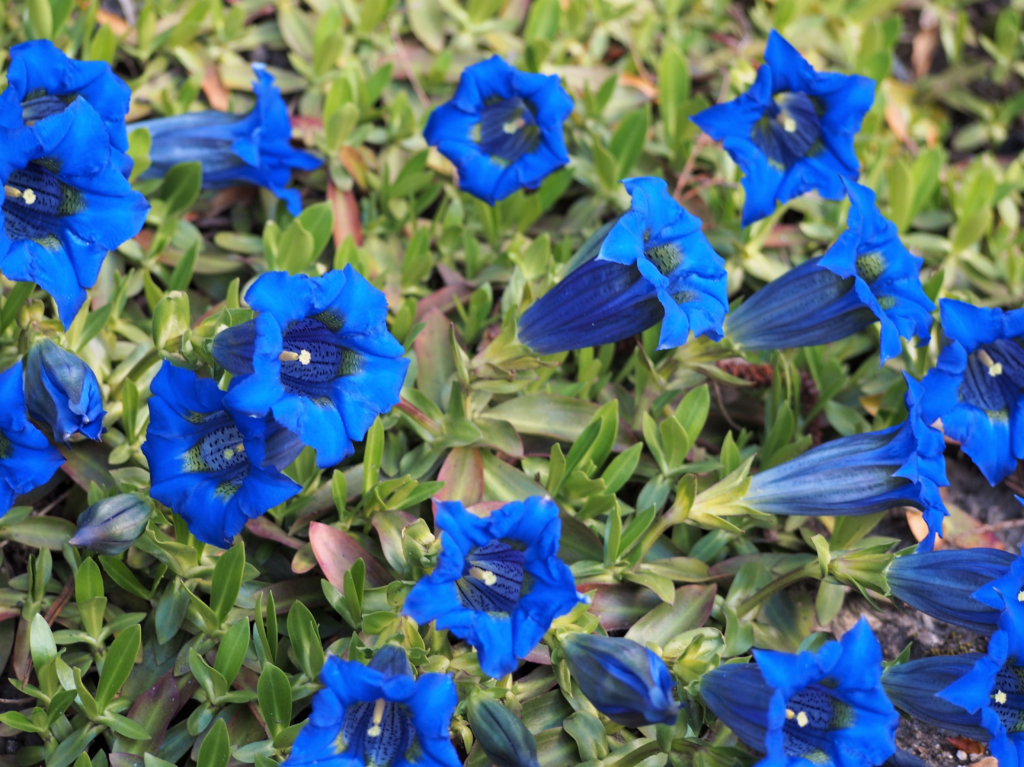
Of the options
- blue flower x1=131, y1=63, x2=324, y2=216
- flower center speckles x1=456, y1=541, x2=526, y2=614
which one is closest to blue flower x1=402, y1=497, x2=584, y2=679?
flower center speckles x1=456, y1=541, x2=526, y2=614

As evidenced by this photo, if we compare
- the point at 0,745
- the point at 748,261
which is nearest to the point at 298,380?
the point at 0,745

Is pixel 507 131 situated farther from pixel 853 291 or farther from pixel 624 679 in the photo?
pixel 624 679

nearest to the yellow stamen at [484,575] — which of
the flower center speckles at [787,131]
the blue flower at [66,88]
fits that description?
the blue flower at [66,88]

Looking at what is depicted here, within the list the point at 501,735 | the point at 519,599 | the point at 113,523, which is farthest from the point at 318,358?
the point at 501,735

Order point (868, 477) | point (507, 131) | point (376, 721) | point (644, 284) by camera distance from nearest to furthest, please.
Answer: point (376, 721) → point (644, 284) → point (868, 477) → point (507, 131)

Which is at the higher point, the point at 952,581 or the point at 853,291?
the point at 853,291

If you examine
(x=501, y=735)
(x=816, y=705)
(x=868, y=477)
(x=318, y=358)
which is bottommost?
(x=501, y=735)

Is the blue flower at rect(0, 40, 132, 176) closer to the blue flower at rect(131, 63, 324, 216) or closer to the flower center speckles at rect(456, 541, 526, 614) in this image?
the blue flower at rect(131, 63, 324, 216)

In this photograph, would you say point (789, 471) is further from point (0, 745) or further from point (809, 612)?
point (0, 745)
